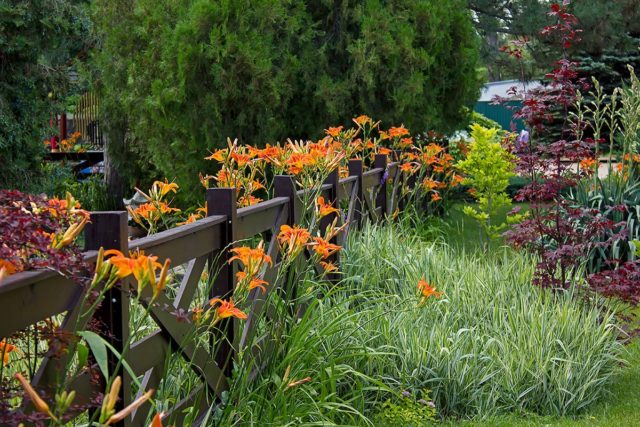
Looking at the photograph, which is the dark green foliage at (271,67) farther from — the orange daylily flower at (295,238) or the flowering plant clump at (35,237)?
the flowering plant clump at (35,237)

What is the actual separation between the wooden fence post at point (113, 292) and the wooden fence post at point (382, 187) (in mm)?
5306

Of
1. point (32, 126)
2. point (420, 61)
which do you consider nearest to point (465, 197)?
point (420, 61)

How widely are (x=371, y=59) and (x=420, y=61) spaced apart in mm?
674

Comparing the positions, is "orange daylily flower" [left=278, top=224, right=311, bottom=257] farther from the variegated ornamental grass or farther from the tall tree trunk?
the tall tree trunk

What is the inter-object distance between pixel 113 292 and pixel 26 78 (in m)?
10.1

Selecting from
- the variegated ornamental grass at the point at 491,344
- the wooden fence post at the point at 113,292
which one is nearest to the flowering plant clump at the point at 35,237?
the wooden fence post at the point at 113,292

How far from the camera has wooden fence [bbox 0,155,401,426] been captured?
7.06 ft

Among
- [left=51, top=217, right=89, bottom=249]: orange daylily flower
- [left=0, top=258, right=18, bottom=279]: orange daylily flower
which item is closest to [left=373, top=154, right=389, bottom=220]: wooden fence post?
[left=51, top=217, right=89, bottom=249]: orange daylily flower

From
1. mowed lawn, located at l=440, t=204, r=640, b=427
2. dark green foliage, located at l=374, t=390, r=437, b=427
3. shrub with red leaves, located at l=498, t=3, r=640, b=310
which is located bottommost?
mowed lawn, located at l=440, t=204, r=640, b=427

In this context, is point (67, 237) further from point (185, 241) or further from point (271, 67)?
point (271, 67)

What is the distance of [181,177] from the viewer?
1030 centimetres

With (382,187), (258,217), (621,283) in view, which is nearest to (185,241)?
(258,217)

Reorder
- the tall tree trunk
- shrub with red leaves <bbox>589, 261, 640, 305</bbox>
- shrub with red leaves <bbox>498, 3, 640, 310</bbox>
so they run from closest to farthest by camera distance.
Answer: shrub with red leaves <bbox>589, 261, 640, 305</bbox> → shrub with red leaves <bbox>498, 3, 640, 310</bbox> → the tall tree trunk

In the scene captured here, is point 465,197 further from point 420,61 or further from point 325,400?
point 325,400
